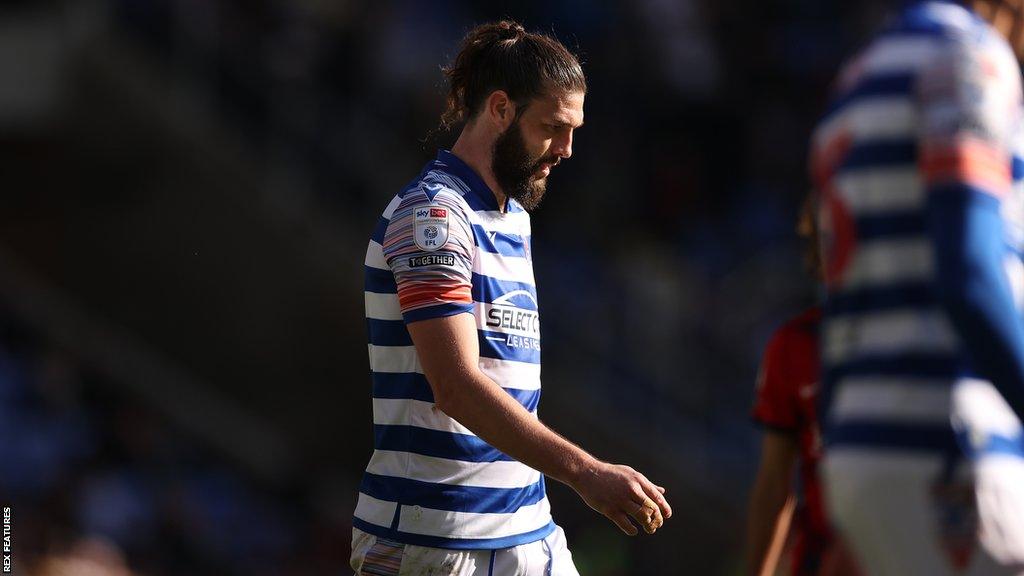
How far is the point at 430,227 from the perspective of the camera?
3730 millimetres

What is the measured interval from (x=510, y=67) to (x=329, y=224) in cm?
854

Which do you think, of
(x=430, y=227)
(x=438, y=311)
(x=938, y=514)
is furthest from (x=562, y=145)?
(x=938, y=514)

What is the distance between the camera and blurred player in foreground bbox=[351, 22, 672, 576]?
11.7 ft

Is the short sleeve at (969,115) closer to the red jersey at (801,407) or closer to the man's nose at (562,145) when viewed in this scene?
the man's nose at (562,145)

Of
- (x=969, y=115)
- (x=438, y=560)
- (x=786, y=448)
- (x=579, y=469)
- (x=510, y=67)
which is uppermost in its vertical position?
(x=510, y=67)

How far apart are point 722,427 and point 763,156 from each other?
8.92 feet

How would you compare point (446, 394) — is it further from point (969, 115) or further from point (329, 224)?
point (329, 224)

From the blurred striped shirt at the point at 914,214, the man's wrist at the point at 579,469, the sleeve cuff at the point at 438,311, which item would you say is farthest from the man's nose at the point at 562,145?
the blurred striped shirt at the point at 914,214

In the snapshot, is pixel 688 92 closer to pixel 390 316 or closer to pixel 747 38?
pixel 747 38

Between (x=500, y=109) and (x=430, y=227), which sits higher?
(x=500, y=109)

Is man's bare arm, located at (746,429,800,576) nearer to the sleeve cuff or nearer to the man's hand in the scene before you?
the man's hand

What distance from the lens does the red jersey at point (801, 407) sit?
443cm

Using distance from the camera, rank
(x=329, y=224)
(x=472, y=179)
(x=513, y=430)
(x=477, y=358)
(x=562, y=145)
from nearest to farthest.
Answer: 1. (x=513, y=430)
2. (x=477, y=358)
3. (x=472, y=179)
4. (x=562, y=145)
5. (x=329, y=224)

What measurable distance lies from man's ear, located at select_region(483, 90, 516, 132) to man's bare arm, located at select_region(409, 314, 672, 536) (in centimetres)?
63
